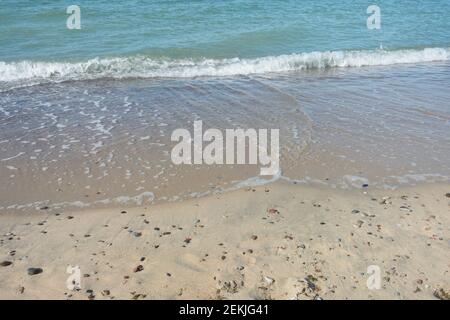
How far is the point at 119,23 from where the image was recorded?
18.3 metres

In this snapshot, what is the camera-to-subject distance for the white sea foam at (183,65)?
42.1 feet

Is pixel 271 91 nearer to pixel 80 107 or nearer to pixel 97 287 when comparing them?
pixel 80 107

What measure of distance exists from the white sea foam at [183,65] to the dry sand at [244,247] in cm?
781

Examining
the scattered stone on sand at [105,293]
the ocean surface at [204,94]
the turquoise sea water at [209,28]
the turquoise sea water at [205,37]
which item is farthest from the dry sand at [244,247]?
the turquoise sea water at [209,28]

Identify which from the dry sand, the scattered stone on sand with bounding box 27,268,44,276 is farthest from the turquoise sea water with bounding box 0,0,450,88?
the scattered stone on sand with bounding box 27,268,44,276

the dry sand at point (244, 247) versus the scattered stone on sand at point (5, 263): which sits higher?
the scattered stone on sand at point (5, 263)

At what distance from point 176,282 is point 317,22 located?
17342 mm

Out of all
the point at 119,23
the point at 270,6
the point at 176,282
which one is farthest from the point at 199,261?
the point at 270,6

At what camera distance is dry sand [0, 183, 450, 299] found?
429 centimetres

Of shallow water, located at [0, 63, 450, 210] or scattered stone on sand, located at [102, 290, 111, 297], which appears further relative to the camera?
shallow water, located at [0, 63, 450, 210]

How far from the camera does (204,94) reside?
10797mm

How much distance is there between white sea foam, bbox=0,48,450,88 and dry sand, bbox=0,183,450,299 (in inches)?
307

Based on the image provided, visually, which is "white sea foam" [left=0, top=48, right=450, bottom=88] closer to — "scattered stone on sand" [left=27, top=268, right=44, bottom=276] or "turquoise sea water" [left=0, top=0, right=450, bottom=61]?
"turquoise sea water" [left=0, top=0, right=450, bottom=61]

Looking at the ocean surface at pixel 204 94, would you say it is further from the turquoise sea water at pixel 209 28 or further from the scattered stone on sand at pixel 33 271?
the scattered stone on sand at pixel 33 271
